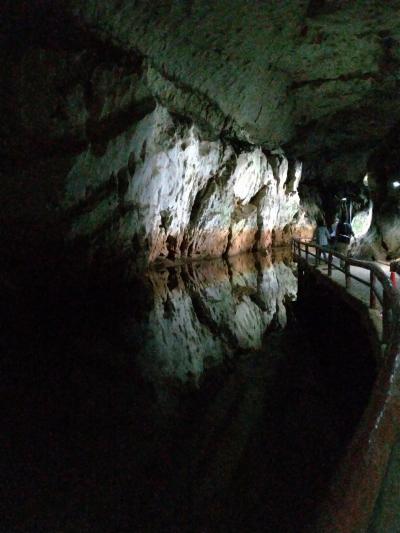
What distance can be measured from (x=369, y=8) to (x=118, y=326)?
364 inches

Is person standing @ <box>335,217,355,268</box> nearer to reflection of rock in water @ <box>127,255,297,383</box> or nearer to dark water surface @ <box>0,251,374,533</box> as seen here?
reflection of rock in water @ <box>127,255,297,383</box>

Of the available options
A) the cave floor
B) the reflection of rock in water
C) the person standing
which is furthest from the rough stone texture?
the cave floor

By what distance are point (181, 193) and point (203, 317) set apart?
6216 mm

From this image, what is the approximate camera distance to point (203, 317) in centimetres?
811

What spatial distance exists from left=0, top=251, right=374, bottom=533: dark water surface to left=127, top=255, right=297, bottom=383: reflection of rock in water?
5 cm

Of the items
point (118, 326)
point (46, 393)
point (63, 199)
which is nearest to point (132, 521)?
point (46, 393)

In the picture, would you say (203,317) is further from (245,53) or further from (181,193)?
(245,53)

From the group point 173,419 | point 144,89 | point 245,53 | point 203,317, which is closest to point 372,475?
point 173,419

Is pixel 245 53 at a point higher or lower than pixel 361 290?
higher

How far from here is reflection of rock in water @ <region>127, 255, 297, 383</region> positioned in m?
5.66

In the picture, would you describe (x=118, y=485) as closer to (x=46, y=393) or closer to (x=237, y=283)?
(x=46, y=393)

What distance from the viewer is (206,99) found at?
467 inches

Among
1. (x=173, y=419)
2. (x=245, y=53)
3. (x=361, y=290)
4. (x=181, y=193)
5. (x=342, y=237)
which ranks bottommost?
(x=173, y=419)

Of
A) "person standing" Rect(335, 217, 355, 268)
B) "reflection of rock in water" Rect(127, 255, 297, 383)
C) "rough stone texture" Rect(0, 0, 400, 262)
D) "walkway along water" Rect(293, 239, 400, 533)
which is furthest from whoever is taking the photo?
"person standing" Rect(335, 217, 355, 268)
